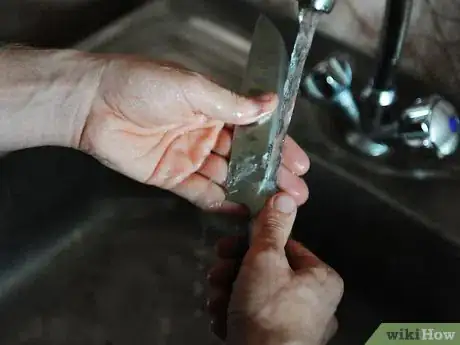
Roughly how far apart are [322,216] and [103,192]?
287 millimetres

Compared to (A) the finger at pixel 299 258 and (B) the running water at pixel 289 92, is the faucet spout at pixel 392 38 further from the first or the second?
(A) the finger at pixel 299 258

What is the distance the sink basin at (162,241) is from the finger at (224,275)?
8 centimetres

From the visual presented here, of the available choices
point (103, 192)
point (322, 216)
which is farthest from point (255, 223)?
point (103, 192)

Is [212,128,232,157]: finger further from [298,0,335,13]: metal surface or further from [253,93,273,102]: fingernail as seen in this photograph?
[298,0,335,13]: metal surface

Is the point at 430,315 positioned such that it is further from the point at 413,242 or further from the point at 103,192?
the point at 103,192

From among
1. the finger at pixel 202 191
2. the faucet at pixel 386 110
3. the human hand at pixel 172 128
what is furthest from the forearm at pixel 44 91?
the faucet at pixel 386 110

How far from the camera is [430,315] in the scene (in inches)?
28.3

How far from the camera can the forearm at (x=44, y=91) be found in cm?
68

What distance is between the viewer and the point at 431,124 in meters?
0.68

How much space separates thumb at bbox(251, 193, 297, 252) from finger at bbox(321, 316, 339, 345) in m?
0.12

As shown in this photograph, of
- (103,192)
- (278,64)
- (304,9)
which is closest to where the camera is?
(304,9)

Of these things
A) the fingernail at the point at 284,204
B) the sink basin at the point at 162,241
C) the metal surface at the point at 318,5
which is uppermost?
the metal surface at the point at 318,5

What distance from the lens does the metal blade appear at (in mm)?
676

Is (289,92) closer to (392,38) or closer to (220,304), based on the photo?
(392,38)
